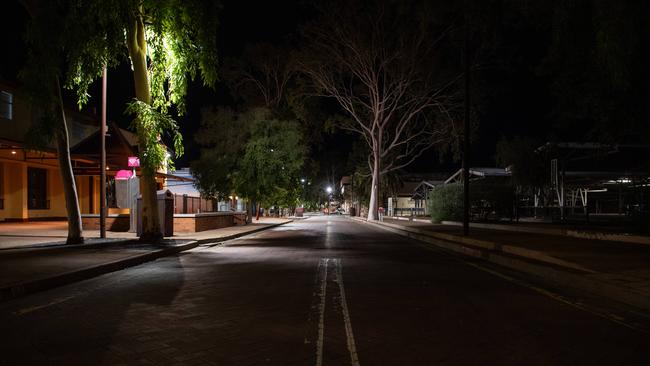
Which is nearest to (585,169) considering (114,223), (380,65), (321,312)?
(380,65)

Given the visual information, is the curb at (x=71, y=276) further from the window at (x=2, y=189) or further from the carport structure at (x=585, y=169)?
the carport structure at (x=585, y=169)

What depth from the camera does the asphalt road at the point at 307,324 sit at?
555 centimetres

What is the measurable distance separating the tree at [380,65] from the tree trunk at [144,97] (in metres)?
24.7

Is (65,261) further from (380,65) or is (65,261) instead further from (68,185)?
(380,65)

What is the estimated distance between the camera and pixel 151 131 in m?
16.7

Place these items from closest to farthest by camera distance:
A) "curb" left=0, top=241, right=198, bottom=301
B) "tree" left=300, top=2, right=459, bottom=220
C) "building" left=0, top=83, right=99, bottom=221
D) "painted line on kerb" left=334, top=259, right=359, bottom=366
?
"painted line on kerb" left=334, top=259, right=359, bottom=366
"curb" left=0, top=241, right=198, bottom=301
"building" left=0, top=83, right=99, bottom=221
"tree" left=300, top=2, right=459, bottom=220

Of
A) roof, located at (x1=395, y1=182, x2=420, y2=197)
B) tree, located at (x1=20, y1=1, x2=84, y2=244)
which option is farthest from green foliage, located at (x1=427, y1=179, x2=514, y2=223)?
roof, located at (x1=395, y1=182, x2=420, y2=197)

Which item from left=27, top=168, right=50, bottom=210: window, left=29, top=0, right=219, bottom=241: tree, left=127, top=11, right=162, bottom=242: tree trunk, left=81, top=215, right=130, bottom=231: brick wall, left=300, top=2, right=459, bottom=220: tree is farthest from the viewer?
left=300, top=2, right=459, bottom=220: tree

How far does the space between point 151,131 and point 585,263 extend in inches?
503

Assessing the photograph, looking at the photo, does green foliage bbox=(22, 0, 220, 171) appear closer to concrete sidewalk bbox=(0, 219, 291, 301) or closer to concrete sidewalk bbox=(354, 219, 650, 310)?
concrete sidewalk bbox=(0, 219, 291, 301)

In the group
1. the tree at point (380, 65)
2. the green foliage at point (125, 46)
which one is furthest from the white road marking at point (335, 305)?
the tree at point (380, 65)

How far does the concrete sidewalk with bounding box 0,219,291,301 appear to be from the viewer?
9.57 m

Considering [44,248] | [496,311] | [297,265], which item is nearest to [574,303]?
[496,311]

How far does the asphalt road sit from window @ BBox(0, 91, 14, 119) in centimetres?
2117
